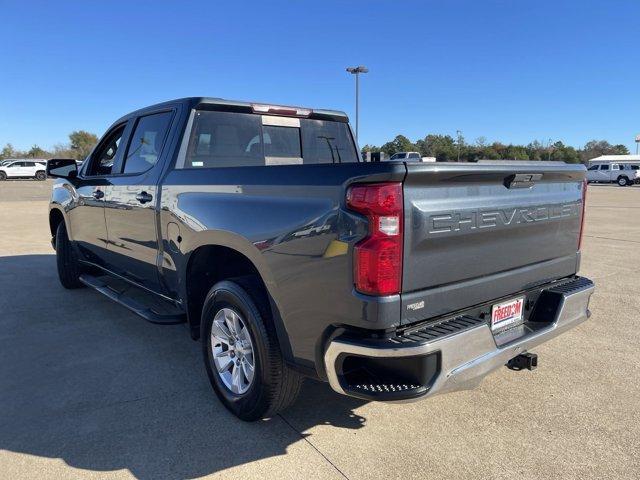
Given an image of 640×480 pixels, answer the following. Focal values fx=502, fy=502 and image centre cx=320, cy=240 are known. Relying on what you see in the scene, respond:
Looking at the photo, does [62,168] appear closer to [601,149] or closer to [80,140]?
[80,140]

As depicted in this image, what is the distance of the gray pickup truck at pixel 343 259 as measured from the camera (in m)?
2.26

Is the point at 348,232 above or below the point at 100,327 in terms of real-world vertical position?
above

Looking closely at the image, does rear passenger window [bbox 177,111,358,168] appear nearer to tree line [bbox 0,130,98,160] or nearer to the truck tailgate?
the truck tailgate

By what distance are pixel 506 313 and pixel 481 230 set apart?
596 millimetres

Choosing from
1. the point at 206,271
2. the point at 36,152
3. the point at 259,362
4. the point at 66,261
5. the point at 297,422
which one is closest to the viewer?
the point at 259,362

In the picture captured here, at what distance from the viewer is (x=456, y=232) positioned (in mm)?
2443

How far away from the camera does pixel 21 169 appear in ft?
134

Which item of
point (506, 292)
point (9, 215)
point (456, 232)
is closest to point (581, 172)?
point (506, 292)

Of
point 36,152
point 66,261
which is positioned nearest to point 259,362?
point 66,261

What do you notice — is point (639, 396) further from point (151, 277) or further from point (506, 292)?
point (151, 277)

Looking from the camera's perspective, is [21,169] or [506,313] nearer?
[506,313]

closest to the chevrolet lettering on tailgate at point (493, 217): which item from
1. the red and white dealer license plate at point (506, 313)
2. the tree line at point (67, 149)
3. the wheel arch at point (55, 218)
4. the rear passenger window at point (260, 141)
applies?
the red and white dealer license plate at point (506, 313)

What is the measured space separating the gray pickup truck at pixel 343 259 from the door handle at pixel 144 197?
0.02 metres

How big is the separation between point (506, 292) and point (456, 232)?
0.65m
